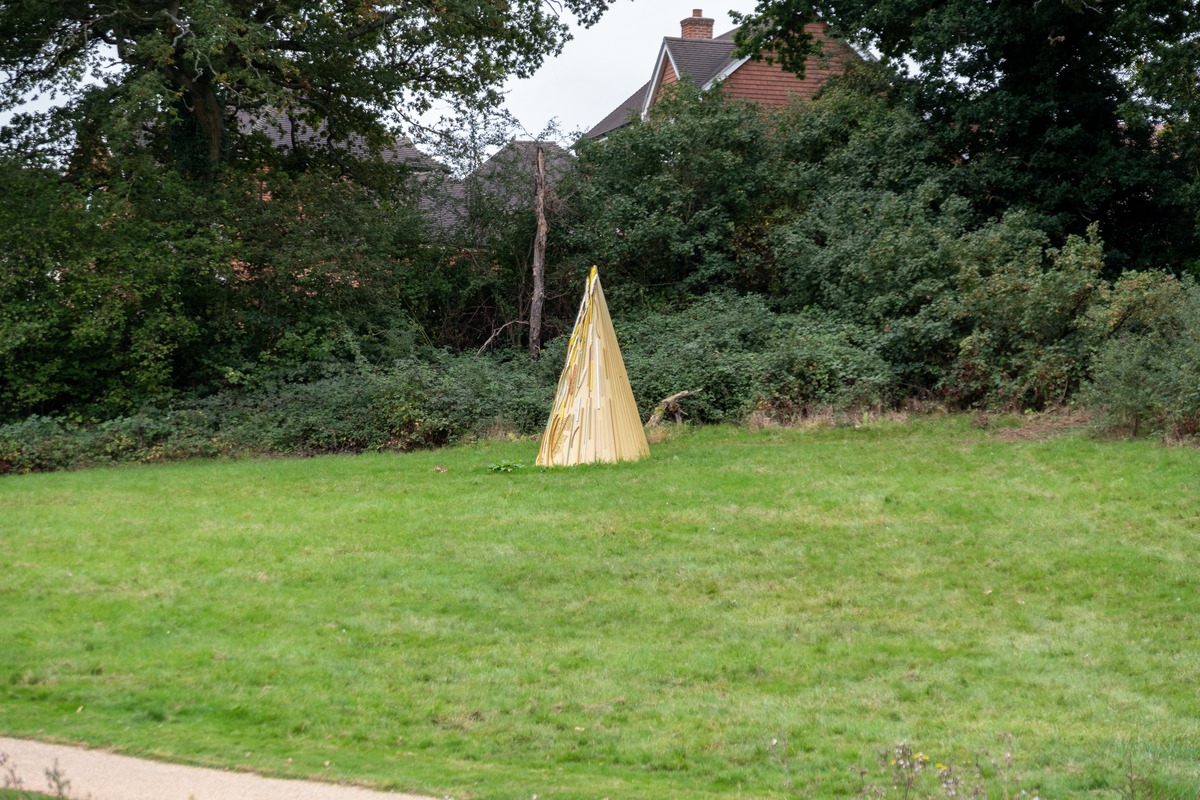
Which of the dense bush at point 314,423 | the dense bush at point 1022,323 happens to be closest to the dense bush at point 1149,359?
the dense bush at point 1022,323

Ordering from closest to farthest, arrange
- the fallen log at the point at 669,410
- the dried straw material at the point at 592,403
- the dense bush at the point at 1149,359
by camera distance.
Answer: the dense bush at the point at 1149,359
the dried straw material at the point at 592,403
the fallen log at the point at 669,410

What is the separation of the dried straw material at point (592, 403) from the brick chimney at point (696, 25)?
2796 centimetres

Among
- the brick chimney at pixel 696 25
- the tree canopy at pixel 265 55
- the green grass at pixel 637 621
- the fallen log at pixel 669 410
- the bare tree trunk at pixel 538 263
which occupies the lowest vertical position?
the green grass at pixel 637 621

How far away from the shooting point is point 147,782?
18.0ft

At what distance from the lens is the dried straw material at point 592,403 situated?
14.5m

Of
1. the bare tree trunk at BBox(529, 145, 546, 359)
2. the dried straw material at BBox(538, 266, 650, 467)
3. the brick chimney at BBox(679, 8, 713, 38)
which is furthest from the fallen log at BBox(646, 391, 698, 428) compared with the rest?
the brick chimney at BBox(679, 8, 713, 38)

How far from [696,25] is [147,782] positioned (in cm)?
3815

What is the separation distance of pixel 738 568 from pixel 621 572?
41.7 inches

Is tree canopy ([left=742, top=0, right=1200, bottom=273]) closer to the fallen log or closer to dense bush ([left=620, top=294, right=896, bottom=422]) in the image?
dense bush ([left=620, top=294, right=896, bottom=422])

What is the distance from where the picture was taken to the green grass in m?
6.34

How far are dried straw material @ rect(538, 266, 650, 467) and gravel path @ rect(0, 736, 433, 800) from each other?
918cm

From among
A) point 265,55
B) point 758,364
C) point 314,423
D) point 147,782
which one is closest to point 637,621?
point 147,782

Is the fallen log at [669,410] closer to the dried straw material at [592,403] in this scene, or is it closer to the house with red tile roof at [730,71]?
the dried straw material at [592,403]

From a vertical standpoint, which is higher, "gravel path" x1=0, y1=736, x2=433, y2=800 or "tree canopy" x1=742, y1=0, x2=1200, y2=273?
"tree canopy" x1=742, y1=0, x2=1200, y2=273
